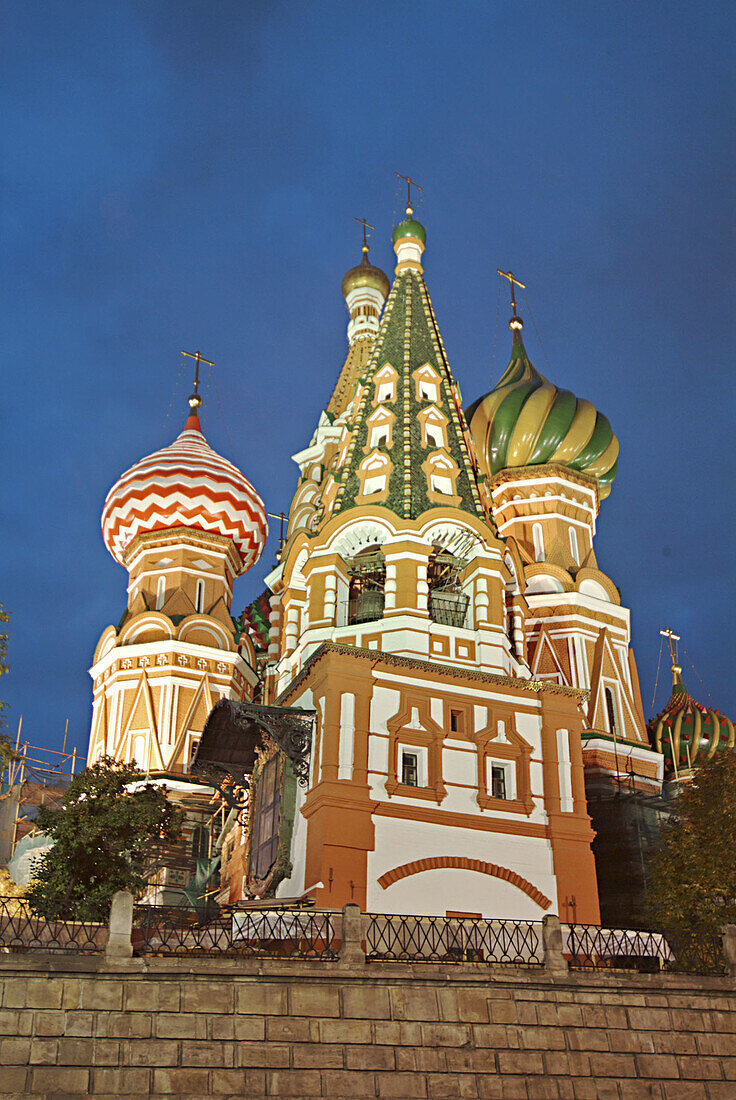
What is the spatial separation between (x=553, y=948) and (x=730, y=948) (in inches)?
112

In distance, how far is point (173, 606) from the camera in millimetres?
34719

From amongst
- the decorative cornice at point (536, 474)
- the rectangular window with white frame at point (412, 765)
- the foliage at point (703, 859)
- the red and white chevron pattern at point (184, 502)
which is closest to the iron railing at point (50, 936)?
the rectangular window with white frame at point (412, 765)

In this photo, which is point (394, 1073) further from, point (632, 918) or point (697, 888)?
point (632, 918)

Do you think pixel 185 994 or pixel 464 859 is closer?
pixel 185 994

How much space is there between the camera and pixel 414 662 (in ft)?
75.4

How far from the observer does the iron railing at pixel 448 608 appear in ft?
83.9

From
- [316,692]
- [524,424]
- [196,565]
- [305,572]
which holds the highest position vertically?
[524,424]

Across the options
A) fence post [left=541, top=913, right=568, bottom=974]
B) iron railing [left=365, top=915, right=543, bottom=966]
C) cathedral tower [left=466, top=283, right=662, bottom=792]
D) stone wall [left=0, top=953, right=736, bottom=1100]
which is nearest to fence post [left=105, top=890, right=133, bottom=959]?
stone wall [left=0, top=953, right=736, bottom=1100]

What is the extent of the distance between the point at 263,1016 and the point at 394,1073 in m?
1.80

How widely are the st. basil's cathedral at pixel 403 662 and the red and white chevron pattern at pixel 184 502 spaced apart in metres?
0.08

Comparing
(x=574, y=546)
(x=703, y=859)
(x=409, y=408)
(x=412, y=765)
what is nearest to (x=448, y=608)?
(x=412, y=765)

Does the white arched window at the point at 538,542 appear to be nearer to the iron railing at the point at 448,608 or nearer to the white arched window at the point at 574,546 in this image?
the white arched window at the point at 574,546

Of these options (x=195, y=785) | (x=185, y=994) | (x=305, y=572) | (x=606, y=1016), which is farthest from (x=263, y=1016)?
(x=195, y=785)

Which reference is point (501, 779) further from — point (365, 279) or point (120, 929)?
point (365, 279)
